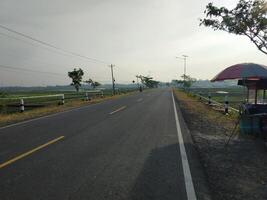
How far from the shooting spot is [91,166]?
18.5 feet

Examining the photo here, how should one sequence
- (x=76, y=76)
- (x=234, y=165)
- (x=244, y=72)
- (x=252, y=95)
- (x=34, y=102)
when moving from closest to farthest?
(x=234, y=165), (x=244, y=72), (x=252, y=95), (x=34, y=102), (x=76, y=76)

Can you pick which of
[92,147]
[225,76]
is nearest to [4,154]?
[92,147]

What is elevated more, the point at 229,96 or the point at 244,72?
the point at 244,72

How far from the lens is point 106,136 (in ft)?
29.0

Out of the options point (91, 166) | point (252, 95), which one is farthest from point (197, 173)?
point (252, 95)

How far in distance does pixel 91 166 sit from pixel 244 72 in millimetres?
5366

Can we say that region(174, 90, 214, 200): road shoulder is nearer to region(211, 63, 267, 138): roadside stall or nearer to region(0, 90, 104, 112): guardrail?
region(211, 63, 267, 138): roadside stall

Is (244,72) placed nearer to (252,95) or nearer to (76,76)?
(252,95)

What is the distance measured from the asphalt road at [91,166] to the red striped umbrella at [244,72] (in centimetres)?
262

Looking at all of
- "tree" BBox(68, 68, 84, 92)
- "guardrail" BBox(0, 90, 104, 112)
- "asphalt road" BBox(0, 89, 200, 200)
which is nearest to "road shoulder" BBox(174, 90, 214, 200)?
"asphalt road" BBox(0, 89, 200, 200)

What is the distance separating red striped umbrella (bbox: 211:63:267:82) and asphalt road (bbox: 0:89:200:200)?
103 inches

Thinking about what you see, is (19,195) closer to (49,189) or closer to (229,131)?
(49,189)

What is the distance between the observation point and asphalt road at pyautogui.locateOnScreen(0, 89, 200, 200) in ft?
14.1

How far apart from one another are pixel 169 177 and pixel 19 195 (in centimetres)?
265
